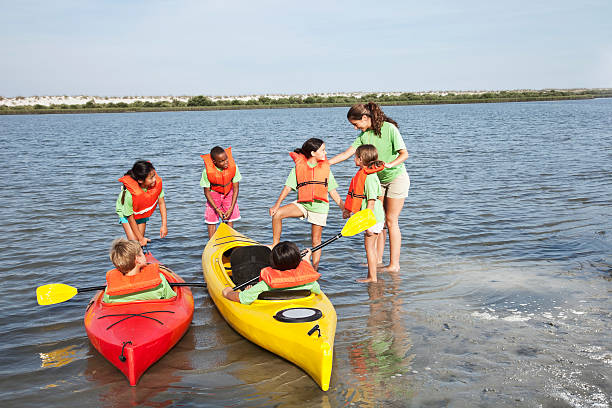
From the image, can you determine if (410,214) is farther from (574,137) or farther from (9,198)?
(574,137)

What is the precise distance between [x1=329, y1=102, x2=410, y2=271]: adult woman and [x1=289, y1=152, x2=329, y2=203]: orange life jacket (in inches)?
6.4

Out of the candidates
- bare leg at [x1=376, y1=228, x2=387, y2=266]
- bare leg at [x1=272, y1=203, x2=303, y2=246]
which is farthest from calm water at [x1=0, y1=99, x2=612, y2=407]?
bare leg at [x1=272, y1=203, x2=303, y2=246]

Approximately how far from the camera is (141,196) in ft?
20.2

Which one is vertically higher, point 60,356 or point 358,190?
point 358,190

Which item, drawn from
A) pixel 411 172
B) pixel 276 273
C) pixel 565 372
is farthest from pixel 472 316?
pixel 411 172

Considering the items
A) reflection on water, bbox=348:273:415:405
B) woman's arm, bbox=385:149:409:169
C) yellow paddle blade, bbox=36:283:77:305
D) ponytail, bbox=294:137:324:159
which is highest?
ponytail, bbox=294:137:324:159

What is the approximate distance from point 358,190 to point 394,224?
79 centimetres

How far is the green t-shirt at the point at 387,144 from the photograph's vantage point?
5.84 m

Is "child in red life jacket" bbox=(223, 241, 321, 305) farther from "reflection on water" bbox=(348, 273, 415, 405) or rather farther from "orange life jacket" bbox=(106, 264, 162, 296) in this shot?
"orange life jacket" bbox=(106, 264, 162, 296)

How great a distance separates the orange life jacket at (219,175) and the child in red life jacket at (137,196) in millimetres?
701

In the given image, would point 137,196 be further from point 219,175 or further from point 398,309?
point 398,309

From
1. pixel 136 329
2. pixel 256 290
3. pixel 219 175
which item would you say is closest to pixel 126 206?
pixel 219 175

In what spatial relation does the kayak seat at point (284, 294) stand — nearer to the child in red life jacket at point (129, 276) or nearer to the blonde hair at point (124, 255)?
the child in red life jacket at point (129, 276)

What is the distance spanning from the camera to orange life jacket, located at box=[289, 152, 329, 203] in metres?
5.92
